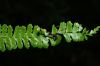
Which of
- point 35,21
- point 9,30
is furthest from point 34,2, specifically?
point 9,30

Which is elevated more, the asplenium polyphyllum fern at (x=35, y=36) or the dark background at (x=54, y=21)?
the dark background at (x=54, y=21)

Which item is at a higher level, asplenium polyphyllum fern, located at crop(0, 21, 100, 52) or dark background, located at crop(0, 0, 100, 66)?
dark background, located at crop(0, 0, 100, 66)

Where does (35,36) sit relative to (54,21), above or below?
below

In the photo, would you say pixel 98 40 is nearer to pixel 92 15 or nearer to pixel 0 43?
pixel 92 15

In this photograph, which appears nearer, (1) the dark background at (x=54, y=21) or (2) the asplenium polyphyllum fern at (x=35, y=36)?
(2) the asplenium polyphyllum fern at (x=35, y=36)
